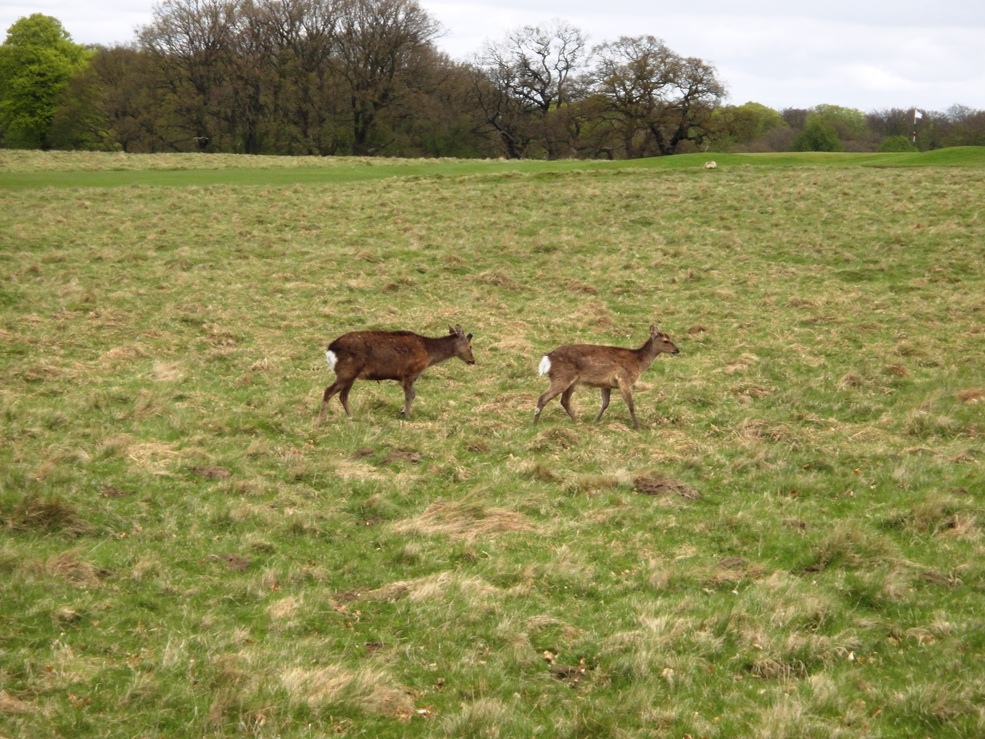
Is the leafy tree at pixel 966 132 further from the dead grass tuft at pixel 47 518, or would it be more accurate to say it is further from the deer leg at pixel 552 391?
the dead grass tuft at pixel 47 518

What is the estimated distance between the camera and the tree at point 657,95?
7175cm

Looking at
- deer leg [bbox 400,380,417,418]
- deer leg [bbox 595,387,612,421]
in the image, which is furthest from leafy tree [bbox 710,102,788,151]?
deer leg [bbox 400,380,417,418]

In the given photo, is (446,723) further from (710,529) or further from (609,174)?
(609,174)

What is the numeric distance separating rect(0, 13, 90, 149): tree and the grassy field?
58.5 metres

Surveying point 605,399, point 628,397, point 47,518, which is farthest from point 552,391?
point 47,518

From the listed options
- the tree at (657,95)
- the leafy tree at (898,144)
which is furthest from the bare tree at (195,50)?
the leafy tree at (898,144)

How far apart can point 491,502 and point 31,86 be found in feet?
266

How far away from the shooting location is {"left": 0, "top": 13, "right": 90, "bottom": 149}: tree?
7962 cm

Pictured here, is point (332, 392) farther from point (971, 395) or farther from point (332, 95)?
point (332, 95)

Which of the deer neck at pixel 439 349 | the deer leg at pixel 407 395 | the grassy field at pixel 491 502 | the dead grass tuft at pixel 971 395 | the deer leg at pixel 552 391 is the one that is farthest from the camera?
the deer neck at pixel 439 349

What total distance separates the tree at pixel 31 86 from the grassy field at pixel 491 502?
58.5 metres

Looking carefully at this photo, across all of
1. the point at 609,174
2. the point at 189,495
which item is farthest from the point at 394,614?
the point at 609,174

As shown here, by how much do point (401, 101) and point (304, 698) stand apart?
68833 mm

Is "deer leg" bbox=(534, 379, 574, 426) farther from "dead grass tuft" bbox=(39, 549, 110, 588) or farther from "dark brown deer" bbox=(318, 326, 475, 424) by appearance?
"dead grass tuft" bbox=(39, 549, 110, 588)
